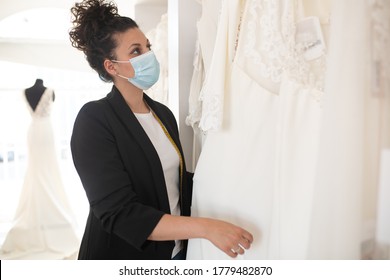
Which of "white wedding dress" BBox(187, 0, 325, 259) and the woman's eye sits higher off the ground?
the woman's eye

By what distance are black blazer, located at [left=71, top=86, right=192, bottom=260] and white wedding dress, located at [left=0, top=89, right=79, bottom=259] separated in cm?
183

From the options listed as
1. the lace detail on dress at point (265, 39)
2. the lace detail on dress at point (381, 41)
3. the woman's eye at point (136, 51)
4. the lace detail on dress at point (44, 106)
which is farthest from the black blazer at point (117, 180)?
the lace detail on dress at point (44, 106)

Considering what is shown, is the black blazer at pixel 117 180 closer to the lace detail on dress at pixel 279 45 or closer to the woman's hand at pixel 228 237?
the woman's hand at pixel 228 237

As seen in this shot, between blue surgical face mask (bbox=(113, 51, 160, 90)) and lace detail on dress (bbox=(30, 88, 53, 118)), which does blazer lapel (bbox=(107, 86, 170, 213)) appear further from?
lace detail on dress (bbox=(30, 88, 53, 118))

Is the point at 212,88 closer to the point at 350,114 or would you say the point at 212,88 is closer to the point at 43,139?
the point at 350,114

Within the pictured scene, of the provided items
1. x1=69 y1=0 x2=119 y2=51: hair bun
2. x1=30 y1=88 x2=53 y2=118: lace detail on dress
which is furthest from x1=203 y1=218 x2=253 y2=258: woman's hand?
x1=30 y1=88 x2=53 y2=118: lace detail on dress

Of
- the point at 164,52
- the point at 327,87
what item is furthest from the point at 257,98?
the point at 164,52

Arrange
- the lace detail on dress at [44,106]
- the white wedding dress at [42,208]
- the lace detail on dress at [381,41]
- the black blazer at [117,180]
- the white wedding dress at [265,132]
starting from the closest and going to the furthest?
the lace detail on dress at [381,41], the white wedding dress at [265,132], the black blazer at [117,180], the white wedding dress at [42,208], the lace detail on dress at [44,106]

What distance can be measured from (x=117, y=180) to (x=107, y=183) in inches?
0.9

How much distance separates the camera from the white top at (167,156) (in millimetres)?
929

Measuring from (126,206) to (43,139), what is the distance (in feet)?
7.49

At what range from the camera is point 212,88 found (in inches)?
29.3

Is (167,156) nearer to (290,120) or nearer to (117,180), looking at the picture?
(117,180)

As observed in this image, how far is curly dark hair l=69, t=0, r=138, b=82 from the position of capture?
2.99ft
